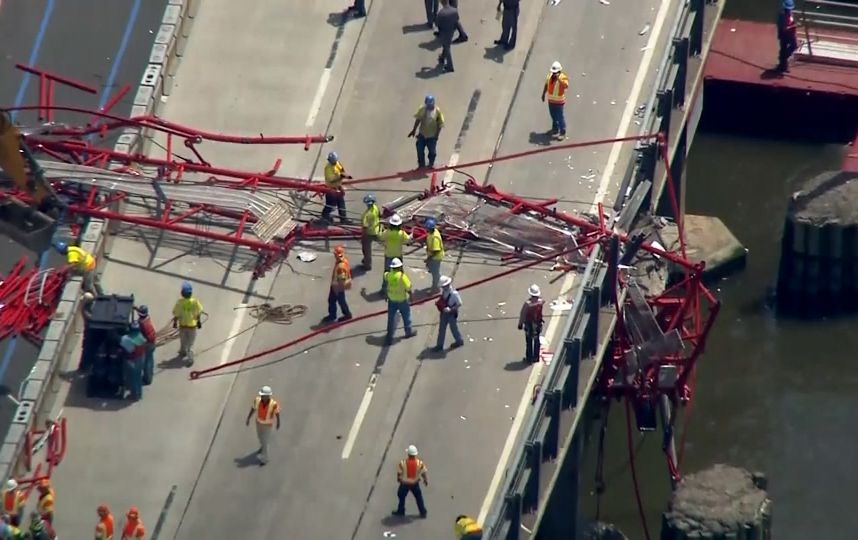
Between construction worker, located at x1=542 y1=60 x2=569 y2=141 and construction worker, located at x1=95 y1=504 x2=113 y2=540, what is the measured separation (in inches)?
611

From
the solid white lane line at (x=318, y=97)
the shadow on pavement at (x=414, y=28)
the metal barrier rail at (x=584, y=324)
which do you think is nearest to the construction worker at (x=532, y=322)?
the metal barrier rail at (x=584, y=324)

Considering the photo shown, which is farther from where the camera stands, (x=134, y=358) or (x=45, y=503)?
(x=134, y=358)

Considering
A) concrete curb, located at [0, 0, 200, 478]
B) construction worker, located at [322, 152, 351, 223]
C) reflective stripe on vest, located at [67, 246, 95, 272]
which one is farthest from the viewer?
construction worker, located at [322, 152, 351, 223]

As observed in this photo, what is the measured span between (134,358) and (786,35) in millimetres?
24963

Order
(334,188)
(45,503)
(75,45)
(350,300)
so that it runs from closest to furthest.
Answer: (45,503) < (350,300) < (334,188) < (75,45)

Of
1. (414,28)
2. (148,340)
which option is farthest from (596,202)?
(148,340)

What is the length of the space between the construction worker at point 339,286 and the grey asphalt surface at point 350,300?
0.48 meters

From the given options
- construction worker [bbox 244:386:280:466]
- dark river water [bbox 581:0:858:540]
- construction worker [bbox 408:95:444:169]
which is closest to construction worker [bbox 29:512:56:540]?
construction worker [bbox 244:386:280:466]

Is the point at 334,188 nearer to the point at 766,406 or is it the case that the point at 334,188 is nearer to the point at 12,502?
the point at 12,502

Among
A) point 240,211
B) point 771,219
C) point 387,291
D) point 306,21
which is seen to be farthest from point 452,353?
point 771,219

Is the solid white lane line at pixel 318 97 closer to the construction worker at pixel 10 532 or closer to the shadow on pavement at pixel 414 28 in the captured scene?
the shadow on pavement at pixel 414 28

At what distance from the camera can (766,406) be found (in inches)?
2864

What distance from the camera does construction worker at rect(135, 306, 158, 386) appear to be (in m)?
62.1

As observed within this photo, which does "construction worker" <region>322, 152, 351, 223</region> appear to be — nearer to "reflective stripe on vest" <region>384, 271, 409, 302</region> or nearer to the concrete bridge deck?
the concrete bridge deck
